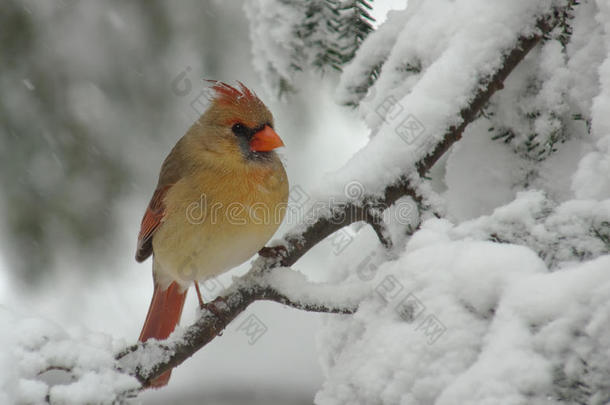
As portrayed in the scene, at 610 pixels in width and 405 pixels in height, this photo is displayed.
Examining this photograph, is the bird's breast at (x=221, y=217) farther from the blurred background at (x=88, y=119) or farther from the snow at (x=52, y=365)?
the snow at (x=52, y=365)

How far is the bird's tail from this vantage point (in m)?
2.52

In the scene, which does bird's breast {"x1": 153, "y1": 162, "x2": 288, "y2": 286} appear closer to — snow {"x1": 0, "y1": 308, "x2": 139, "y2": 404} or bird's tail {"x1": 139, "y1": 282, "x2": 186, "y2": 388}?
bird's tail {"x1": 139, "y1": 282, "x2": 186, "y2": 388}

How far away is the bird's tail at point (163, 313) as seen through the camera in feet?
8.26

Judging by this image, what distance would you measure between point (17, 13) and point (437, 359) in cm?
223

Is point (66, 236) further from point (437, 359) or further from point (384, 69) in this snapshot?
point (437, 359)

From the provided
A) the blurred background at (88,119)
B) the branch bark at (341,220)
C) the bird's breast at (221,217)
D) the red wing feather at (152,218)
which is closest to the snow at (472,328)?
the branch bark at (341,220)

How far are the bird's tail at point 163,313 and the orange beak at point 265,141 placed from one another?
0.78 meters

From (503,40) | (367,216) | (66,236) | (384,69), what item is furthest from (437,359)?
(66,236)

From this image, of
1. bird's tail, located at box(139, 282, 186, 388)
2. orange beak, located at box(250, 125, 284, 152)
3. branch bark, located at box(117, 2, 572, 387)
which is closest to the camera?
branch bark, located at box(117, 2, 572, 387)

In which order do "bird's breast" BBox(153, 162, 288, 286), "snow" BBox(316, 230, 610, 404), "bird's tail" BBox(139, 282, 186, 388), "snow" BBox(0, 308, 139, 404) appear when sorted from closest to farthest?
"snow" BBox(316, 230, 610, 404), "snow" BBox(0, 308, 139, 404), "bird's breast" BBox(153, 162, 288, 286), "bird's tail" BBox(139, 282, 186, 388)

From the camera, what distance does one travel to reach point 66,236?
263 cm

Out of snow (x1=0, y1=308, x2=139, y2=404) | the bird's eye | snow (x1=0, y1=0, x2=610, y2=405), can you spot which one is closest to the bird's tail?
snow (x1=0, y1=0, x2=610, y2=405)

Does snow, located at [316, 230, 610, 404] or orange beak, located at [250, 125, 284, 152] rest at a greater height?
orange beak, located at [250, 125, 284, 152]

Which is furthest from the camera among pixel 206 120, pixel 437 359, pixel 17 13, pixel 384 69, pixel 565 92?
pixel 17 13
